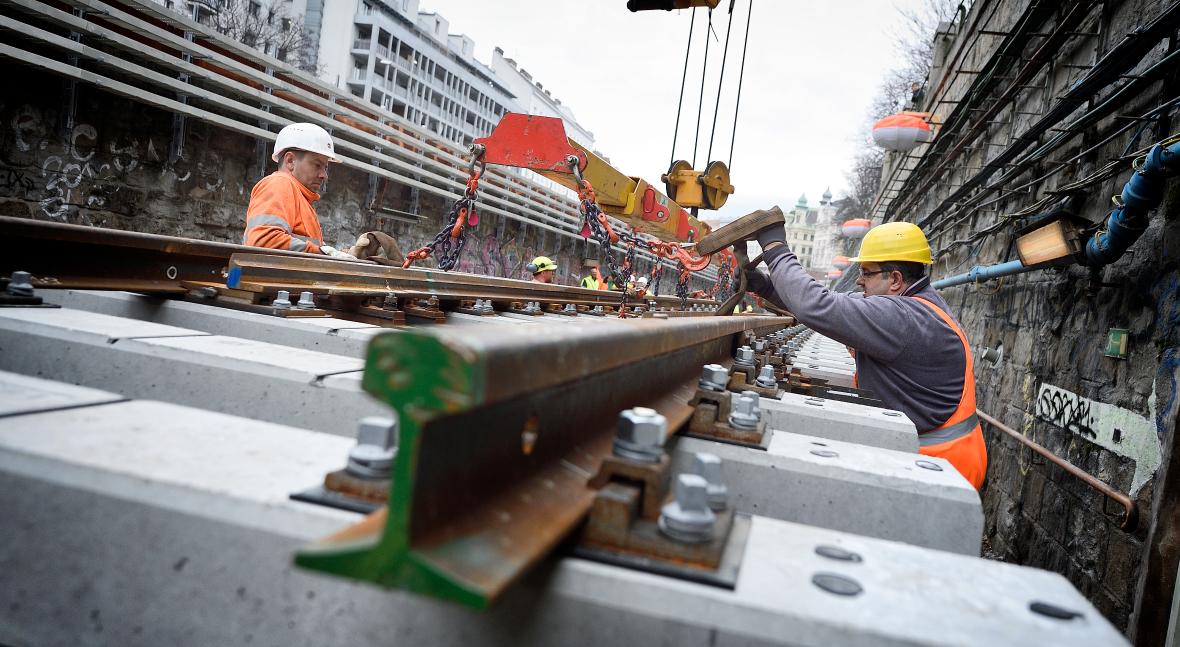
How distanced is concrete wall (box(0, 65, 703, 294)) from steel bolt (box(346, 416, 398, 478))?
26.6 feet

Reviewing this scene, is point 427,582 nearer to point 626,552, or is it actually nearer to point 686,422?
point 626,552

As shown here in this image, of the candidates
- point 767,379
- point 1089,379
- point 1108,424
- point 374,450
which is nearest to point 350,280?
point 767,379

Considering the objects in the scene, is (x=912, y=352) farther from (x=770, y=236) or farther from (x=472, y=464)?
(x=472, y=464)

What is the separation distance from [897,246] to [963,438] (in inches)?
46.0

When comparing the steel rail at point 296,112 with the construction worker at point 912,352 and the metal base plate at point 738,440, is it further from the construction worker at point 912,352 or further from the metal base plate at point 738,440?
the metal base plate at point 738,440

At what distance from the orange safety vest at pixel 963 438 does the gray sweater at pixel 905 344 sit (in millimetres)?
33

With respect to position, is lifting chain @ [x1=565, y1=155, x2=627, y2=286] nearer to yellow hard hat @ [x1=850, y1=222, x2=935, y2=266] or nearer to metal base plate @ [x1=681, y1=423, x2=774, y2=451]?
yellow hard hat @ [x1=850, y1=222, x2=935, y2=266]

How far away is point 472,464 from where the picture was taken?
0.87 metres

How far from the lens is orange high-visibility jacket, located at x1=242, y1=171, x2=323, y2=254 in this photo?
5.10 meters

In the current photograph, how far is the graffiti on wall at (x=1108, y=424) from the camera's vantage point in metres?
3.91

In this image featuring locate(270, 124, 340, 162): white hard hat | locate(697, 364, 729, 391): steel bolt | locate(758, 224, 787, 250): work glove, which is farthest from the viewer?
locate(270, 124, 340, 162): white hard hat

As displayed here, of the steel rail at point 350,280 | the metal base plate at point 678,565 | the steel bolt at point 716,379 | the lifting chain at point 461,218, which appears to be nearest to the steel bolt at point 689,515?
the metal base plate at point 678,565

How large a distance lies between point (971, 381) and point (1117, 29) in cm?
421

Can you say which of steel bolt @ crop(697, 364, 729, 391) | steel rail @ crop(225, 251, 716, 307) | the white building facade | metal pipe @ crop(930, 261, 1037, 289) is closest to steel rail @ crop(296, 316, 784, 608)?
steel bolt @ crop(697, 364, 729, 391)
